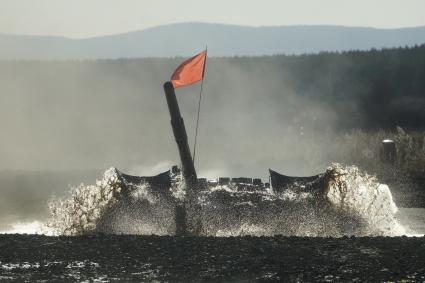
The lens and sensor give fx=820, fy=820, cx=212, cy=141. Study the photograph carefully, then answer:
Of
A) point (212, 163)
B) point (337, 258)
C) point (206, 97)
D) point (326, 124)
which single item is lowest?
point (337, 258)

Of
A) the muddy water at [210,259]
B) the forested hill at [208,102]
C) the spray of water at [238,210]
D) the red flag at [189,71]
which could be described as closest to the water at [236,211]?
the spray of water at [238,210]

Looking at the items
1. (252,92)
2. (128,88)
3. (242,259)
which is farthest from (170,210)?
(128,88)

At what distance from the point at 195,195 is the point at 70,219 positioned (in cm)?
346

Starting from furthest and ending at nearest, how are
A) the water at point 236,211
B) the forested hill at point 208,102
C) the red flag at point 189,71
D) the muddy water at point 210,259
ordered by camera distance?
the forested hill at point 208,102
the red flag at point 189,71
the water at point 236,211
the muddy water at point 210,259

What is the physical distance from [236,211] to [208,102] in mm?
65099

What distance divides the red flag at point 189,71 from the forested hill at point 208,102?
29.6 meters

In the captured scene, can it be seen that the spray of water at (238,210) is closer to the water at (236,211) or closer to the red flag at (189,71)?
the water at (236,211)

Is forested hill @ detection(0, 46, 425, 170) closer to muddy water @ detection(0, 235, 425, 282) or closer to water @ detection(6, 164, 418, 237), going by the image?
water @ detection(6, 164, 418, 237)

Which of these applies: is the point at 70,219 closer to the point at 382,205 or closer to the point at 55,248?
the point at 55,248

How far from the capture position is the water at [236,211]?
19.5 metres

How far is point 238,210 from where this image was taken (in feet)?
63.9

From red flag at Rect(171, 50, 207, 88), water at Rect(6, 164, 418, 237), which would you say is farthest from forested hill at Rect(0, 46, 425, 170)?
water at Rect(6, 164, 418, 237)

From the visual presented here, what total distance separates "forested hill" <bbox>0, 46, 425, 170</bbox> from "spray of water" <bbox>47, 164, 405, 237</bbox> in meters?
29.8

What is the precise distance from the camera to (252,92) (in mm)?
84500
